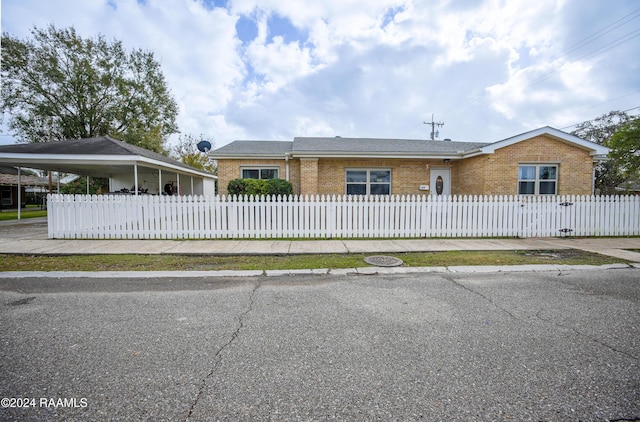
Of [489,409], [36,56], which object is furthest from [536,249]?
[36,56]

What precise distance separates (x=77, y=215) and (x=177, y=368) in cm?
824

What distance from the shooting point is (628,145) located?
10203 millimetres

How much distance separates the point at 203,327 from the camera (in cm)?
326

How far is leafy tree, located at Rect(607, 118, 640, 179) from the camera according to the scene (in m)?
9.99

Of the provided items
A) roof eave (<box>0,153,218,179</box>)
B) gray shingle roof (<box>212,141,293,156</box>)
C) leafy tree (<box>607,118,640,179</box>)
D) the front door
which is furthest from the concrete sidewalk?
gray shingle roof (<box>212,141,293,156</box>)

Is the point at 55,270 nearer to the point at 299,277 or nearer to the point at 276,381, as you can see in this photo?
the point at 299,277

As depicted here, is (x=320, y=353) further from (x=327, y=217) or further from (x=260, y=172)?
(x=260, y=172)

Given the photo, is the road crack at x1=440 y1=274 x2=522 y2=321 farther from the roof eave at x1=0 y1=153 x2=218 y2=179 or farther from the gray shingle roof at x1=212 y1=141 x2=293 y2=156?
the roof eave at x1=0 y1=153 x2=218 y2=179

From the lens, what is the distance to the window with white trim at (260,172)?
1412 cm

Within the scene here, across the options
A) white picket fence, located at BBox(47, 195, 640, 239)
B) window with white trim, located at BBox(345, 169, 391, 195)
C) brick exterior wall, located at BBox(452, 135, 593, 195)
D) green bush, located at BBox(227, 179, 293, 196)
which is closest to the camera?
white picket fence, located at BBox(47, 195, 640, 239)

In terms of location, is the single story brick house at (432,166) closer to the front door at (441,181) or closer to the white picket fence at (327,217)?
the front door at (441,181)

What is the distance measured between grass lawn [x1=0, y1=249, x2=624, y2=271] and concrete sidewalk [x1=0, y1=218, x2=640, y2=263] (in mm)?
285

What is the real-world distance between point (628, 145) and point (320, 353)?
44.3 feet

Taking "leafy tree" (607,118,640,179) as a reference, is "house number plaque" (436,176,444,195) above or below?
below
